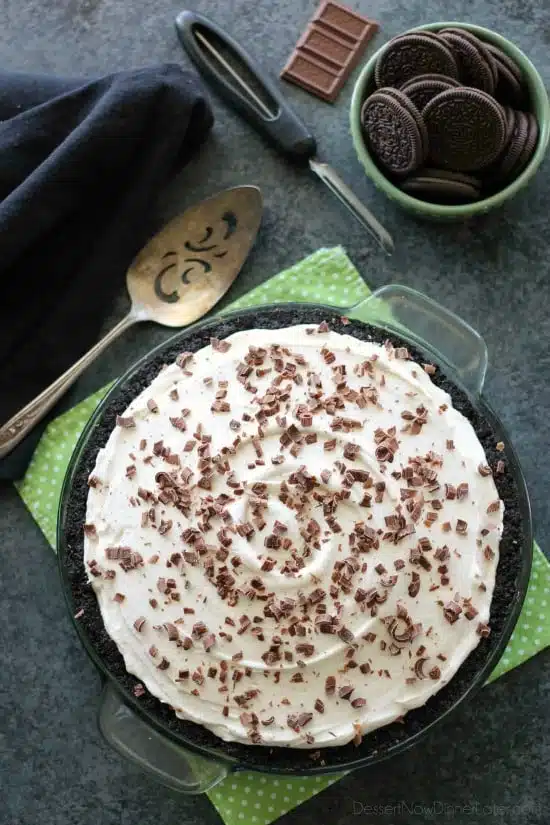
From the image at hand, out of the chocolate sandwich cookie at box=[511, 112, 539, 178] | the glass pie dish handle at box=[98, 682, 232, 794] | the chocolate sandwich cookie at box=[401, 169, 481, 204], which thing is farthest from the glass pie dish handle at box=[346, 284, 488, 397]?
the glass pie dish handle at box=[98, 682, 232, 794]

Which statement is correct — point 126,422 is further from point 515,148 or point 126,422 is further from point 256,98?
point 515,148

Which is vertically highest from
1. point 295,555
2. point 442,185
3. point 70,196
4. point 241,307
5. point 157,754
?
point 442,185

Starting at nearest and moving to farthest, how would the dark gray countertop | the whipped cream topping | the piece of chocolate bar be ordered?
the whipped cream topping
the dark gray countertop
the piece of chocolate bar

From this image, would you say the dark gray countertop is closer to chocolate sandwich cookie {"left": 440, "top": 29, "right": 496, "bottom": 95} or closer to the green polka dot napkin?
the green polka dot napkin

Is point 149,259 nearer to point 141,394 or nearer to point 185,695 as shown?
point 141,394

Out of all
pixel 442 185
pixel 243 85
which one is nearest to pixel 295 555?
pixel 442 185

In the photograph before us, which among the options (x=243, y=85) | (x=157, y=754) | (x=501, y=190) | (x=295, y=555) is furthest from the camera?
(x=243, y=85)
